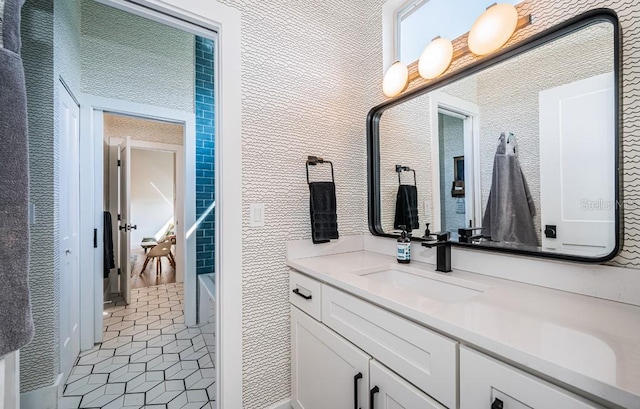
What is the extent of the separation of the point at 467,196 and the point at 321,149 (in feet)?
2.75

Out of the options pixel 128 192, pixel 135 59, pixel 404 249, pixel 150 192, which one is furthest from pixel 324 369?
pixel 150 192

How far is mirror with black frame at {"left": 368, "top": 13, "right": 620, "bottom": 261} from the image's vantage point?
0.85 m

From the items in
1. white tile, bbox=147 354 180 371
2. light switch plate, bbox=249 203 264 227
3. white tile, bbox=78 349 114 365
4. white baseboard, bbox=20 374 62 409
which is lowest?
white tile, bbox=147 354 180 371

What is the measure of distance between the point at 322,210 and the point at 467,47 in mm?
1075

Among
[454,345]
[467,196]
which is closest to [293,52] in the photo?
[467,196]

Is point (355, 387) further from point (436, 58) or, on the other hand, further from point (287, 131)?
point (436, 58)

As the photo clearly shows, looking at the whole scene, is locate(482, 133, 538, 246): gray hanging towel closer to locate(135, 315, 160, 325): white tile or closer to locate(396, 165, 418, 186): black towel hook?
locate(396, 165, 418, 186): black towel hook

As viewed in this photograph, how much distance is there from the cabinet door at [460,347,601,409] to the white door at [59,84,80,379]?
2.34 meters

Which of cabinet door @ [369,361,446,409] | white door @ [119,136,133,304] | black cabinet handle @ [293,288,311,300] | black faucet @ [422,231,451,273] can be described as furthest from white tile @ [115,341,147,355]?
black faucet @ [422,231,451,273]

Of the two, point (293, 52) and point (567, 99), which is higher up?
point (293, 52)

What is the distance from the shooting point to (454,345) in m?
0.66

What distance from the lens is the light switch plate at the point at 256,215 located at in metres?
1.38

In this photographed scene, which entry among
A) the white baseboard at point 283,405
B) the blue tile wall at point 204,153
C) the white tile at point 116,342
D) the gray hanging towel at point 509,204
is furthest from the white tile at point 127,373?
the gray hanging towel at point 509,204

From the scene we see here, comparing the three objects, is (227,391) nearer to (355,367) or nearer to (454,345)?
(355,367)
